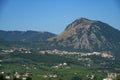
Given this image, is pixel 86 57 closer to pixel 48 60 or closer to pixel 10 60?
pixel 48 60

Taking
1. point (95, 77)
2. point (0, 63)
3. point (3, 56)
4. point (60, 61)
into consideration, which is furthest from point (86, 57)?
point (95, 77)

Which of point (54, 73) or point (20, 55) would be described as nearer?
point (54, 73)

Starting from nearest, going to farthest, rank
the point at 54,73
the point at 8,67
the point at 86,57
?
the point at 54,73, the point at 8,67, the point at 86,57

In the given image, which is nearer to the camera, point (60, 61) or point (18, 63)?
point (18, 63)

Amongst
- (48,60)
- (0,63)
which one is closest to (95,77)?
(0,63)

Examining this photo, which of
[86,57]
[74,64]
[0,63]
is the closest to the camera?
[0,63]

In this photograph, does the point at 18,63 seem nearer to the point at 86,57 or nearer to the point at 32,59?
the point at 32,59

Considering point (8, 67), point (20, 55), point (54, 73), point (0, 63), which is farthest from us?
point (20, 55)

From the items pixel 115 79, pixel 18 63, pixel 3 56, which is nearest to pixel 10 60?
pixel 18 63

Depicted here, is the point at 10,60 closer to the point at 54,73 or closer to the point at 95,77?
the point at 54,73
